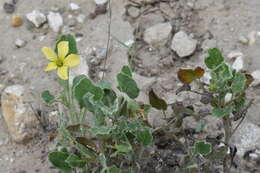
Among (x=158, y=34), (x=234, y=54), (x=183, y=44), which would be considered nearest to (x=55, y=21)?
(x=158, y=34)

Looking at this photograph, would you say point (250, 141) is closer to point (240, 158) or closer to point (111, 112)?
point (240, 158)

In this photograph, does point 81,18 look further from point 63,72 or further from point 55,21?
point 63,72

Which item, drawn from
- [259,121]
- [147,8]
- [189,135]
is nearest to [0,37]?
[147,8]

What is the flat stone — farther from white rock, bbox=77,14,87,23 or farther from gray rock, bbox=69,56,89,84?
white rock, bbox=77,14,87,23

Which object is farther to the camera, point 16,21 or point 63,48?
point 16,21

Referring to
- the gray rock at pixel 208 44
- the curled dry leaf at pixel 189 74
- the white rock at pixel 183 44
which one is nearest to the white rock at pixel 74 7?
the white rock at pixel 183 44

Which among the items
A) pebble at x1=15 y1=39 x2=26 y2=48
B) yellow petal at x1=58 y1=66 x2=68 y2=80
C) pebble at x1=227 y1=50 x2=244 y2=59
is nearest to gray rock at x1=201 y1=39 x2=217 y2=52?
pebble at x1=227 y1=50 x2=244 y2=59

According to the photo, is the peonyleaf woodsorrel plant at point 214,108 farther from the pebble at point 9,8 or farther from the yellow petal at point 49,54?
the pebble at point 9,8
